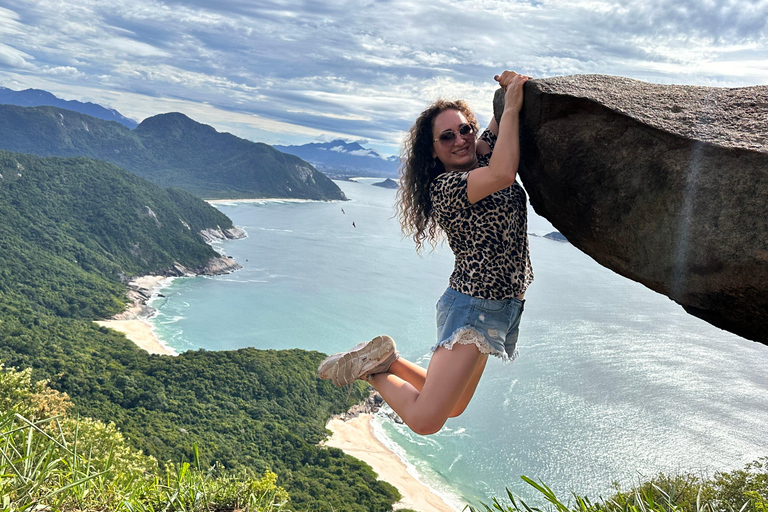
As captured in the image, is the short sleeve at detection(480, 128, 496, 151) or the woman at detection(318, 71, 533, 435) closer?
the woman at detection(318, 71, 533, 435)

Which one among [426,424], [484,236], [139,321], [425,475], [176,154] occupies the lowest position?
[139,321]

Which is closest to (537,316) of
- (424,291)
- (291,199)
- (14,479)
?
(424,291)

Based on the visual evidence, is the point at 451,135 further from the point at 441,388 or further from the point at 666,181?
the point at 441,388

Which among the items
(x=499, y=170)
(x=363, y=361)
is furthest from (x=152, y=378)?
(x=499, y=170)

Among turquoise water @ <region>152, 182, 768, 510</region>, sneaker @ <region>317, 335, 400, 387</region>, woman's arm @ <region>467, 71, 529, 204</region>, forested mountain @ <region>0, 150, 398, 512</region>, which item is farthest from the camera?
turquoise water @ <region>152, 182, 768, 510</region>

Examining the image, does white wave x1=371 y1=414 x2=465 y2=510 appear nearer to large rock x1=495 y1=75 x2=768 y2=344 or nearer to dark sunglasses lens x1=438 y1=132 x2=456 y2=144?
large rock x1=495 y1=75 x2=768 y2=344

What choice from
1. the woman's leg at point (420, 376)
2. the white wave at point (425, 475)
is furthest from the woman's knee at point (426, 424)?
the white wave at point (425, 475)

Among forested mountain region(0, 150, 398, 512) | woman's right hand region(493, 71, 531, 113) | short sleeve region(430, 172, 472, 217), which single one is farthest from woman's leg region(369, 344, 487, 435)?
forested mountain region(0, 150, 398, 512)
